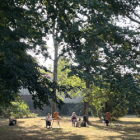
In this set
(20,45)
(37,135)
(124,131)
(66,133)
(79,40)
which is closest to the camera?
(20,45)

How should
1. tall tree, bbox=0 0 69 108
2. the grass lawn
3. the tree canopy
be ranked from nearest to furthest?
the tree canopy < tall tree, bbox=0 0 69 108 < the grass lawn

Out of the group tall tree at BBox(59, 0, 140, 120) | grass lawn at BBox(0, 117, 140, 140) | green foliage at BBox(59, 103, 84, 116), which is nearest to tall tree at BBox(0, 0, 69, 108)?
tall tree at BBox(59, 0, 140, 120)

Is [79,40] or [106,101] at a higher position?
[79,40]

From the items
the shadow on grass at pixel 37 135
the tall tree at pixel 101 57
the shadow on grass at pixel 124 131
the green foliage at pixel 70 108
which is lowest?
the shadow on grass at pixel 124 131

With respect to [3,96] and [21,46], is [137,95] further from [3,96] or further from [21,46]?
[3,96]

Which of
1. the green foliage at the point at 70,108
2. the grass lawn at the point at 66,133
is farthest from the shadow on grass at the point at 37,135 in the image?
the green foliage at the point at 70,108

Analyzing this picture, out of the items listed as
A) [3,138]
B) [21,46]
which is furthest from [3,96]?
[21,46]

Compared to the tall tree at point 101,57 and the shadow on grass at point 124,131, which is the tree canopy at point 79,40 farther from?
the shadow on grass at point 124,131

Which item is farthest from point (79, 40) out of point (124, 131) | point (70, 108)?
point (70, 108)

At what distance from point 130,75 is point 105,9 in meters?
1.81

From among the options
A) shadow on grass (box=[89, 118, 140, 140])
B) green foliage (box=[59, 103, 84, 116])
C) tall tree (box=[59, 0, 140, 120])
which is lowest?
shadow on grass (box=[89, 118, 140, 140])

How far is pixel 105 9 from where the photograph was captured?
6.46 meters

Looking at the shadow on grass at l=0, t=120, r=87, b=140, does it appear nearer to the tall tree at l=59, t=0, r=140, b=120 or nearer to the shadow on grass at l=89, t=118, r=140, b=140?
the shadow on grass at l=89, t=118, r=140, b=140

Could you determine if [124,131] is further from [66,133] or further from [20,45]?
[20,45]
